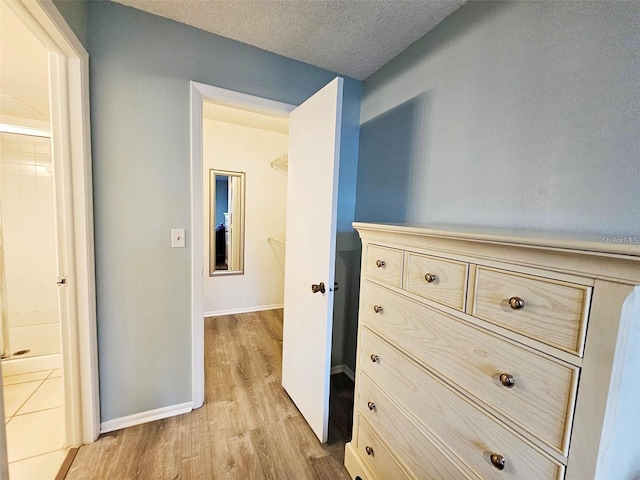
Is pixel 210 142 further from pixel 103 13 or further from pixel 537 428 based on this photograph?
pixel 537 428

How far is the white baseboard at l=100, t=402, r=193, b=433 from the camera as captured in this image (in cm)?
158

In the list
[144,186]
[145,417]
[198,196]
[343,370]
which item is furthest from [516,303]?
[145,417]

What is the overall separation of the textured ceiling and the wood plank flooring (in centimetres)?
244

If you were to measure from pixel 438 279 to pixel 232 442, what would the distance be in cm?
155

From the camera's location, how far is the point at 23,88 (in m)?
1.89

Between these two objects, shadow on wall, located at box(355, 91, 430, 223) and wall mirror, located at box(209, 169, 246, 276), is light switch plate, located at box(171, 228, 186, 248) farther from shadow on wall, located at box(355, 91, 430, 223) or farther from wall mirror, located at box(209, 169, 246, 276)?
wall mirror, located at box(209, 169, 246, 276)

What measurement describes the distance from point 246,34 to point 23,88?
1.71 metres

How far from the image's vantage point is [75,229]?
1.37 metres

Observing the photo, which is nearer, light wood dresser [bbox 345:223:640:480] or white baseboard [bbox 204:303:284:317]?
light wood dresser [bbox 345:223:640:480]

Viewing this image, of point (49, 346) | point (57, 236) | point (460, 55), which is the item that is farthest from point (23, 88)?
point (460, 55)

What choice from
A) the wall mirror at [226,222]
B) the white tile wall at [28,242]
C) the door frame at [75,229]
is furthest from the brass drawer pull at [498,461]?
the wall mirror at [226,222]

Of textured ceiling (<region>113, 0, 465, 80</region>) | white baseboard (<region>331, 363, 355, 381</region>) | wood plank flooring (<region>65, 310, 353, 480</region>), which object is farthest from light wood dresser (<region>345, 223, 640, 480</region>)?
textured ceiling (<region>113, 0, 465, 80</region>)

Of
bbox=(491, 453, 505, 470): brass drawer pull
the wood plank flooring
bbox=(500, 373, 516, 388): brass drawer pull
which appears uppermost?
bbox=(500, 373, 516, 388): brass drawer pull

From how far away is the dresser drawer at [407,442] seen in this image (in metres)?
0.87
